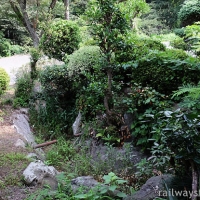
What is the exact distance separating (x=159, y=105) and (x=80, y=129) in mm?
2219

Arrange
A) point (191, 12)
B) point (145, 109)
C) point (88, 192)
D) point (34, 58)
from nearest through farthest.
→ point (88, 192) < point (145, 109) < point (34, 58) < point (191, 12)

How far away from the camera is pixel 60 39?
708 centimetres

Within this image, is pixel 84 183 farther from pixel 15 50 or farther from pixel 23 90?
pixel 15 50

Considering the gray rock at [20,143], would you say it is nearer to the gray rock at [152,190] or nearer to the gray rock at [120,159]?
the gray rock at [120,159]

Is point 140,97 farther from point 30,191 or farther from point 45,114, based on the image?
point 45,114

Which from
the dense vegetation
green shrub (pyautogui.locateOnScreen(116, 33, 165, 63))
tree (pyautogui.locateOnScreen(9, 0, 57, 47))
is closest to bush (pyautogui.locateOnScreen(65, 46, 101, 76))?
the dense vegetation

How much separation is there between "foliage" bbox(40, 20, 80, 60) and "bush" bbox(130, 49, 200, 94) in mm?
3720

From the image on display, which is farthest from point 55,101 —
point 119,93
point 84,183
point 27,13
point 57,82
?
point 27,13

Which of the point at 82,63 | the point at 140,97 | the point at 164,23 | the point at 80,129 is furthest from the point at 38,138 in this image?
the point at 164,23

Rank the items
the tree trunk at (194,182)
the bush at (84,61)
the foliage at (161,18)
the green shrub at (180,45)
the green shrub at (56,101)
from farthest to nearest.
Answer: the foliage at (161,18) → the green shrub at (180,45) → the green shrub at (56,101) → the bush at (84,61) → the tree trunk at (194,182)

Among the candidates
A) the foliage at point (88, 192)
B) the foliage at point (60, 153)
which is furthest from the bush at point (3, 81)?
the foliage at point (88, 192)

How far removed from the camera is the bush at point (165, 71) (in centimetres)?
357

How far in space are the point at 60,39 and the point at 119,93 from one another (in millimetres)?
3496

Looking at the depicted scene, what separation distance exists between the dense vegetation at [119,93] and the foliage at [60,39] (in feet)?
0.10
